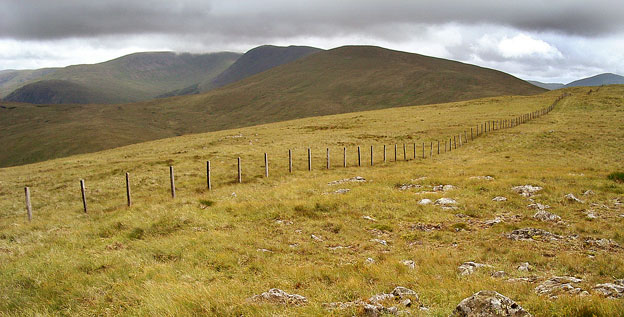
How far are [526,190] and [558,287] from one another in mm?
13009

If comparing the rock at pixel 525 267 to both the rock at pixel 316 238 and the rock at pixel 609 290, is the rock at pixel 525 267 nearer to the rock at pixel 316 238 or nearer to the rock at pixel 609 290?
the rock at pixel 609 290

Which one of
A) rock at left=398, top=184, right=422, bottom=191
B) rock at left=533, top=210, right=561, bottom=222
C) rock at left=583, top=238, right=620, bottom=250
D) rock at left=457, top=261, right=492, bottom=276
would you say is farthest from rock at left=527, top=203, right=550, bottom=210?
rock at left=457, top=261, right=492, bottom=276

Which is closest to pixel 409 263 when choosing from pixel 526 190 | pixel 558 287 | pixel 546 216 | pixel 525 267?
pixel 525 267

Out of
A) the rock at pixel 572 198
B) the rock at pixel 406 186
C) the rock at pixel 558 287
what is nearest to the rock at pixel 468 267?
the rock at pixel 558 287

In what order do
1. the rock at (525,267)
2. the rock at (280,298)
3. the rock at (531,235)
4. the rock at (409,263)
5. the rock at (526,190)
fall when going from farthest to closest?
the rock at (526,190), the rock at (531,235), the rock at (409,263), the rock at (525,267), the rock at (280,298)

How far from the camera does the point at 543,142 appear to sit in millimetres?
43969

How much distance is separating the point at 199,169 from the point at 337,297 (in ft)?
93.8

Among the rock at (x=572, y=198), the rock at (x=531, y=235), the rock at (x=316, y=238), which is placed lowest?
the rock at (x=316, y=238)

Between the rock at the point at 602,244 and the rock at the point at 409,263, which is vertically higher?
the rock at the point at 409,263

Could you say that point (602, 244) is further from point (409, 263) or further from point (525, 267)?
point (409, 263)

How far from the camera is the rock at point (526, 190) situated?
18234mm

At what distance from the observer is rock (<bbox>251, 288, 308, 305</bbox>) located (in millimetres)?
7527

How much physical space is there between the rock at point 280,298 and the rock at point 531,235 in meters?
8.31

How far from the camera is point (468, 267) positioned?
934cm
